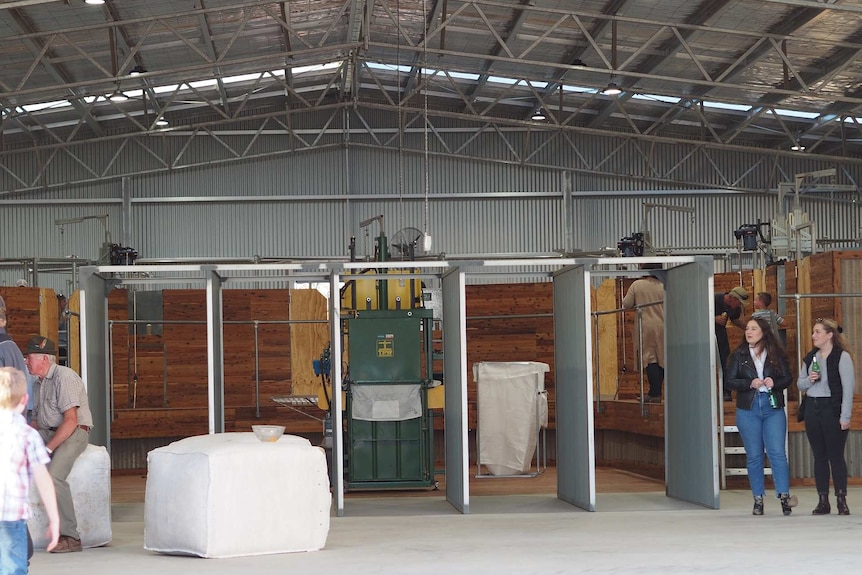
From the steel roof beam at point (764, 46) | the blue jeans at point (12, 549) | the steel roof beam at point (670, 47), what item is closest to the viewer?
the blue jeans at point (12, 549)

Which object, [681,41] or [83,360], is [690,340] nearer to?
[83,360]

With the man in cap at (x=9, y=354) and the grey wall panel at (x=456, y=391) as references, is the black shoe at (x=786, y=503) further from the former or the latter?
the man in cap at (x=9, y=354)

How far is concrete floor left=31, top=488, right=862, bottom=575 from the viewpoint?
682cm

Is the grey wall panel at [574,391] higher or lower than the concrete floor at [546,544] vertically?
higher

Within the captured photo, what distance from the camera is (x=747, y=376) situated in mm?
9109

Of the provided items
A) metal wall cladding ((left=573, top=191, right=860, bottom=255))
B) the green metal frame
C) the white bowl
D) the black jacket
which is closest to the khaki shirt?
the white bowl

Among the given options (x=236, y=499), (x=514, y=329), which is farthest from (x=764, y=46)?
(x=236, y=499)

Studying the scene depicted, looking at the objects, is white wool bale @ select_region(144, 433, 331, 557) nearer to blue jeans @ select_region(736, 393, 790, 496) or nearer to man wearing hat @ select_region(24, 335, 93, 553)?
man wearing hat @ select_region(24, 335, 93, 553)

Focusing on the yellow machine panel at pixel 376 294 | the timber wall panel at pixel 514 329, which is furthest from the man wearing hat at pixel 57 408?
the timber wall panel at pixel 514 329

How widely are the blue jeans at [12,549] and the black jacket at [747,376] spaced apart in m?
6.01

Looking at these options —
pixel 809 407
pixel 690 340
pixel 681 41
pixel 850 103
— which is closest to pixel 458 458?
A: pixel 690 340

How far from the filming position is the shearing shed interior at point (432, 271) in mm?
8070

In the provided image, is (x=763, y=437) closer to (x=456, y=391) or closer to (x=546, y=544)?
(x=546, y=544)

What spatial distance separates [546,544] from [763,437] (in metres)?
2.45
